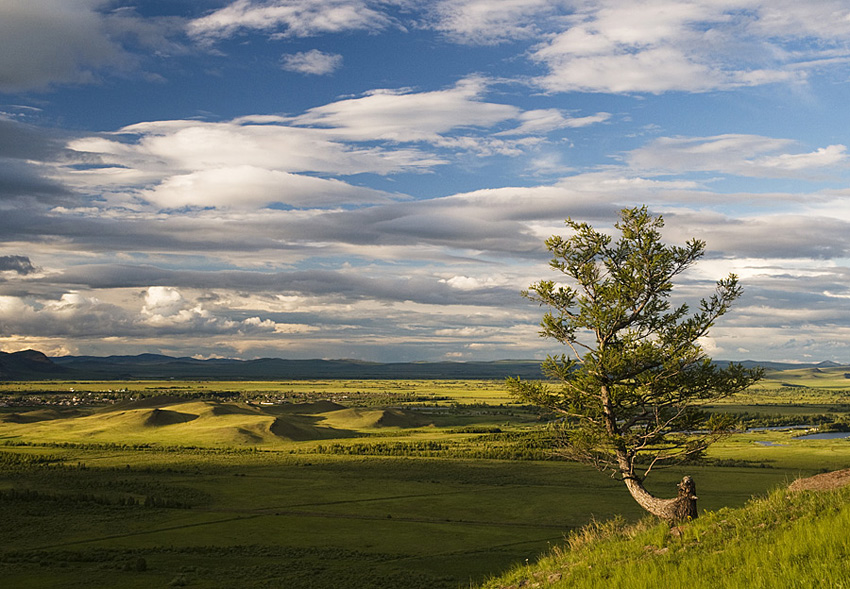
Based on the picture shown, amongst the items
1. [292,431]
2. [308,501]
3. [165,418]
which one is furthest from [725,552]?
[165,418]

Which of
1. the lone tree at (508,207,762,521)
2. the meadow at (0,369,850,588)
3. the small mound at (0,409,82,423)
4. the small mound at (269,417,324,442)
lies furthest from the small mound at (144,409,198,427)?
the lone tree at (508,207,762,521)

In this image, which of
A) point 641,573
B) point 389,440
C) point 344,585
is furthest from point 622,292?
point 389,440

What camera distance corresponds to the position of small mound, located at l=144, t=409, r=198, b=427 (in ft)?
502

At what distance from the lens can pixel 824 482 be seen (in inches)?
691

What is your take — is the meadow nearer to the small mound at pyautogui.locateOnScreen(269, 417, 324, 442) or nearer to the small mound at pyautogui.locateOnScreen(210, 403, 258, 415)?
the small mound at pyautogui.locateOnScreen(269, 417, 324, 442)

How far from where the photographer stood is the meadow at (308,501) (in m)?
40.3

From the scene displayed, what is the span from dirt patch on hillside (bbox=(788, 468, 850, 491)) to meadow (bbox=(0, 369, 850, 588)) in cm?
431

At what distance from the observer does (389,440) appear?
429 feet

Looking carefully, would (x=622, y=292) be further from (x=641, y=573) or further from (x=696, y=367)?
(x=641, y=573)

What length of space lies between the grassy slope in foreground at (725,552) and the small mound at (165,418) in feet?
488

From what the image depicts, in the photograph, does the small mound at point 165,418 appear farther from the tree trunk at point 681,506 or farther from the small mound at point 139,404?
the tree trunk at point 681,506

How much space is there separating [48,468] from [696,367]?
91.0 metres

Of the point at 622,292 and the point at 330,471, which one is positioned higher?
the point at 622,292

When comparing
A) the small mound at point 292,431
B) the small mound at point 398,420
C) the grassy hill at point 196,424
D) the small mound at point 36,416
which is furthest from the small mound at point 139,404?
the small mound at point 398,420
